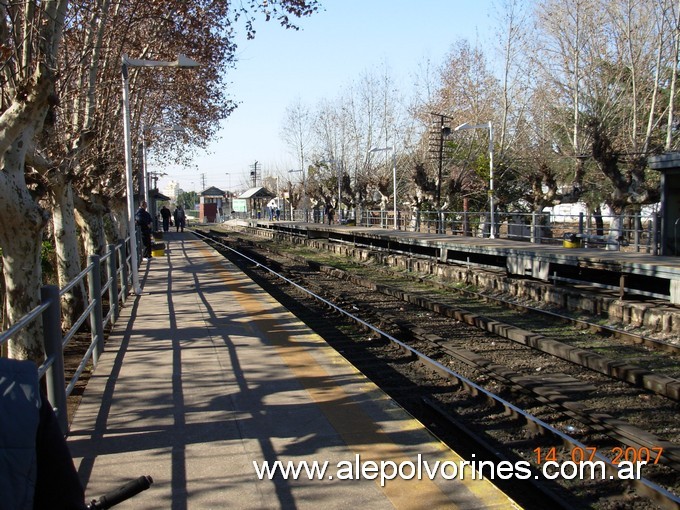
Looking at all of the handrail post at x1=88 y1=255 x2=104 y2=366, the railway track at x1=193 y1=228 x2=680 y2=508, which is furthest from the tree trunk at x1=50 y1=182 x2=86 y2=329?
the railway track at x1=193 y1=228 x2=680 y2=508

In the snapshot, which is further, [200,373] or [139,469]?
[200,373]

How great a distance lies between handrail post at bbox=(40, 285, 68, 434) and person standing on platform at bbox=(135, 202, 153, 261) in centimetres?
1682

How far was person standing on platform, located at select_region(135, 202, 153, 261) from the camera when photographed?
69.5 ft

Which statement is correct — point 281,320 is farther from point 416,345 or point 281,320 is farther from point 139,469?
point 139,469

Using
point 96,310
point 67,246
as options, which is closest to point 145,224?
point 67,246

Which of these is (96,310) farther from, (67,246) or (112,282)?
(67,246)

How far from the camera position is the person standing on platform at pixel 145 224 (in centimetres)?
2119

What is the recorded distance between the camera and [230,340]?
324 inches

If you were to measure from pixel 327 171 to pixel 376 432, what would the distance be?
173 ft

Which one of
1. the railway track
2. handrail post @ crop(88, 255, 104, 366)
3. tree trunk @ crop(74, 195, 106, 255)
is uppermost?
tree trunk @ crop(74, 195, 106, 255)

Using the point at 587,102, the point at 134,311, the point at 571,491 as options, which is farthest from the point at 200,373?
the point at 587,102

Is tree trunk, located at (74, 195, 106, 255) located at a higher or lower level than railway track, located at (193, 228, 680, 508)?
higher

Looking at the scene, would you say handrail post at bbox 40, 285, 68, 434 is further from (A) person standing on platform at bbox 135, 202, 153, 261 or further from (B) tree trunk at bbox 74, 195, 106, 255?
(A) person standing on platform at bbox 135, 202, 153, 261

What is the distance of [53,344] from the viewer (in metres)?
4.81
